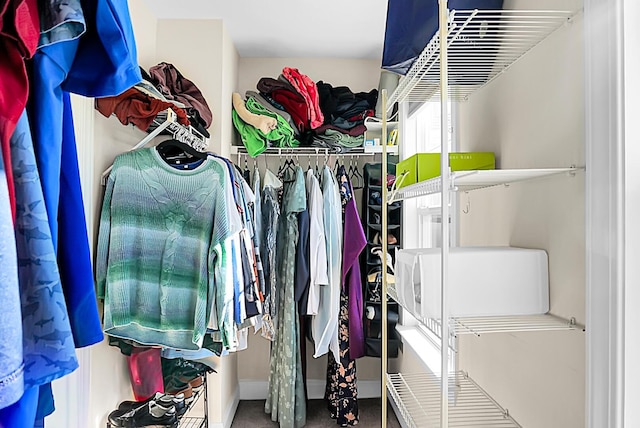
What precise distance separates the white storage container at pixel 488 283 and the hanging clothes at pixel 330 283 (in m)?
1.70

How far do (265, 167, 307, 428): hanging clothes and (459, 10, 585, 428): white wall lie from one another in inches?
57.0

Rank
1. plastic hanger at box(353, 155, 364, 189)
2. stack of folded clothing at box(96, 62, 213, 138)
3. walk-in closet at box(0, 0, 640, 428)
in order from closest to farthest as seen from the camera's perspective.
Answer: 1. walk-in closet at box(0, 0, 640, 428)
2. stack of folded clothing at box(96, 62, 213, 138)
3. plastic hanger at box(353, 155, 364, 189)

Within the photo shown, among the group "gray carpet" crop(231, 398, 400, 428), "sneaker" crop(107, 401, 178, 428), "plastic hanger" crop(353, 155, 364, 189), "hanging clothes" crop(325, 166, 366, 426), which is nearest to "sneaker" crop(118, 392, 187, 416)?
"sneaker" crop(107, 401, 178, 428)

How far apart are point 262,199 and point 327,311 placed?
76 centimetres

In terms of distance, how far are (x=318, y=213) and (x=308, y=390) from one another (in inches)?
51.7

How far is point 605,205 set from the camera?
97 cm

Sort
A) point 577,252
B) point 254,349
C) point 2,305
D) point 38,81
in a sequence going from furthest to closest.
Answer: point 254,349 < point 577,252 < point 38,81 < point 2,305

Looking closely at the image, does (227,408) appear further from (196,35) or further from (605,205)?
(605,205)

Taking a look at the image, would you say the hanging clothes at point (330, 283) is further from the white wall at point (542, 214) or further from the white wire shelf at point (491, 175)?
the white wire shelf at point (491, 175)

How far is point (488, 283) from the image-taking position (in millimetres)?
1242

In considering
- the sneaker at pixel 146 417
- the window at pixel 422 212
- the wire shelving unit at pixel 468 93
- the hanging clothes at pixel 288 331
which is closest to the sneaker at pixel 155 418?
the sneaker at pixel 146 417

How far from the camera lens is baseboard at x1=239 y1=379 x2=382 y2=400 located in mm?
3467

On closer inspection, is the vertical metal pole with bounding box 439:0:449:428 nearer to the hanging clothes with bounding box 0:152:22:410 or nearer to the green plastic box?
the green plastic box

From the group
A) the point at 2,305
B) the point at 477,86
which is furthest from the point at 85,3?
the point at 477,86
